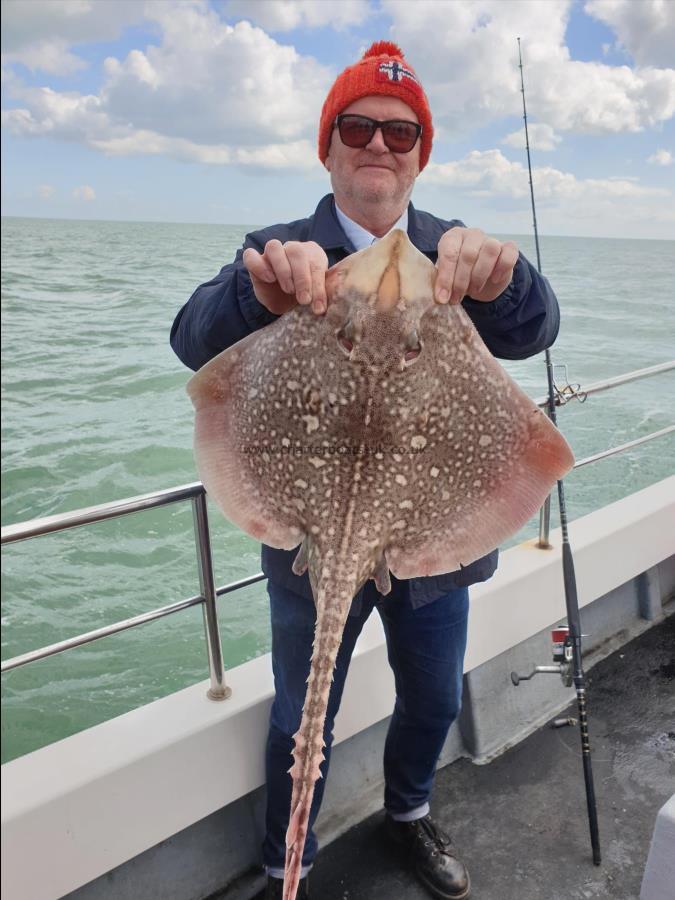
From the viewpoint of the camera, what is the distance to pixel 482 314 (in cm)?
145

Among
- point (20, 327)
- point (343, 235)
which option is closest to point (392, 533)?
point (343, 235)

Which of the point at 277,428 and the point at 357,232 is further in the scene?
the point at 357,232

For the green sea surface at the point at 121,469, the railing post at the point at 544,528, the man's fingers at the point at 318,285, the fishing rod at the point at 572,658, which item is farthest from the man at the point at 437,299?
the green sea surface at the point at 121,469

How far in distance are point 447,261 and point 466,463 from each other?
14.0 inches

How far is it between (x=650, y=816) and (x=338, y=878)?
1.02 meters

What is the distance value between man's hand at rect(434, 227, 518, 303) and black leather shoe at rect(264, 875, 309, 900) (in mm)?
1683

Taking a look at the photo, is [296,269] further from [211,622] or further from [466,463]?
[211,622]

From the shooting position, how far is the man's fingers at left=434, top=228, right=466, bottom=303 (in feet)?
3.74

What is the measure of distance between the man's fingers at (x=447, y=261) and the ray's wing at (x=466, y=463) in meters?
0.05

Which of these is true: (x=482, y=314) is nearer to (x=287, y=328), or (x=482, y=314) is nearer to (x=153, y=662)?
(x=287, y=328)

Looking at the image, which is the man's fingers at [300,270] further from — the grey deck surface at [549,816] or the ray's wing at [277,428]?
the grey deck surface at [549,816]

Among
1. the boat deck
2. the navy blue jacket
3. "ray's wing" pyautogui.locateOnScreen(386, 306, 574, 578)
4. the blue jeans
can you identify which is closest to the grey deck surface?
the boat deck

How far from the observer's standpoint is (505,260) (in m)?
1.20

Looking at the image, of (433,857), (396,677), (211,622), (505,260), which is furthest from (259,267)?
(433,857)
